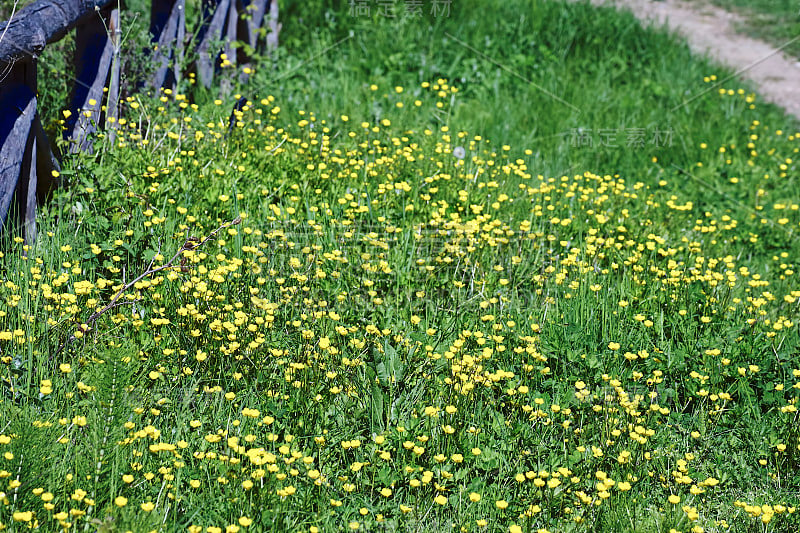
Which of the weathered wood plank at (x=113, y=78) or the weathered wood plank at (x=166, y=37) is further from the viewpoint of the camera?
the weathered wood plank at (x=166, y=37)

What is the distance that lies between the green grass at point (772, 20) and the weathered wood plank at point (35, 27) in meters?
9.28

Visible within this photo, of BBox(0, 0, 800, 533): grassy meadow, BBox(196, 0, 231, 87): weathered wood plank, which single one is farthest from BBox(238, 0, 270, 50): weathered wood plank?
BBox(0, 0, 800, 533): grassy meadow

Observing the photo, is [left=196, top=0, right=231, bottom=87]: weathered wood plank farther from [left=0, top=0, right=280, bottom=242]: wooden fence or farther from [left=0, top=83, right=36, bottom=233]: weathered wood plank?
[left=0, top=83, right=36, bottom=233]: weathered wood plank

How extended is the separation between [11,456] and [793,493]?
315 cm

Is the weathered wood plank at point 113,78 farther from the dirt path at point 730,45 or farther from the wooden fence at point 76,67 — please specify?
the dirt path at point 730,45

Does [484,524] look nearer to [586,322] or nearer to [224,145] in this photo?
[586,322]

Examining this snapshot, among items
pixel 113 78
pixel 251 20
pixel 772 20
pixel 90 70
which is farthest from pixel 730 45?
pixel 90 70

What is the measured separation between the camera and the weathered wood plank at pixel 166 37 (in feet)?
19.0

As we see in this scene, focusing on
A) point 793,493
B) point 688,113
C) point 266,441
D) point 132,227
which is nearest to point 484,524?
point 266,441

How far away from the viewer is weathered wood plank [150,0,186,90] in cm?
578

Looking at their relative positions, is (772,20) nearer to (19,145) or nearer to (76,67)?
(76,67)

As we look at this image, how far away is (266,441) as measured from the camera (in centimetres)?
337

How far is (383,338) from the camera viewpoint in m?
4.11

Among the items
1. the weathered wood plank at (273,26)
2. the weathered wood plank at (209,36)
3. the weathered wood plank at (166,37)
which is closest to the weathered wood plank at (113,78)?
the weathered wood plank at (166,37)
